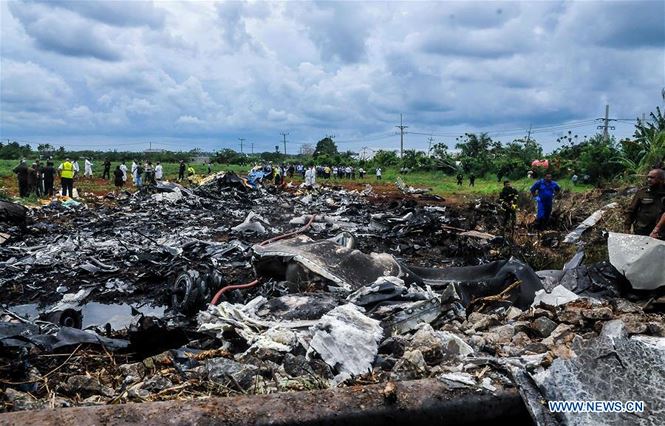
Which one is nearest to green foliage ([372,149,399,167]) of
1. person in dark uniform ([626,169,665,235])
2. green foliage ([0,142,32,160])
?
green foliage ([0,142,32,160])

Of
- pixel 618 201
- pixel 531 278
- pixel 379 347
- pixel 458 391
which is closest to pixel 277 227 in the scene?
pixel 618 201

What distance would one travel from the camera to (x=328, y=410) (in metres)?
2.42

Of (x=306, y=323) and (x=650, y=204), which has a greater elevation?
(x=650, y=204)

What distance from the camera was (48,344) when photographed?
155 inches

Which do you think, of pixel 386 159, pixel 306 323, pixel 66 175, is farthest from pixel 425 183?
pixel 306 323

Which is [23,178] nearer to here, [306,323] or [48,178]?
[48,178]

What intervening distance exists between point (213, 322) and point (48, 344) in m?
1.16

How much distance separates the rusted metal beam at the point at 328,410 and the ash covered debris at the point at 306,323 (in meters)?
0.11

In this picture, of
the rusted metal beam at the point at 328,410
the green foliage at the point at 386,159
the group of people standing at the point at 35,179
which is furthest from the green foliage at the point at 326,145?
the rusted metal beam at the point at 328,410

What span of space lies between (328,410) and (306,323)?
5.33ft

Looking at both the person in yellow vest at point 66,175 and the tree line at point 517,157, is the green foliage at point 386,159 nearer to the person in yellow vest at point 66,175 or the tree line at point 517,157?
the tree line at point 517,157

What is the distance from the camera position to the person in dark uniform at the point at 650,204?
6.28m

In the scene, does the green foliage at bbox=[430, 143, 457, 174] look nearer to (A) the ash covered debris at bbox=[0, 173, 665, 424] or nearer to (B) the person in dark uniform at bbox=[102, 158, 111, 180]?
(B) the person in dark uniform at bbox=[102, 158, 111, 180]

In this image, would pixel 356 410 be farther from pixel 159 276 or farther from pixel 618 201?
pixel 618 201
